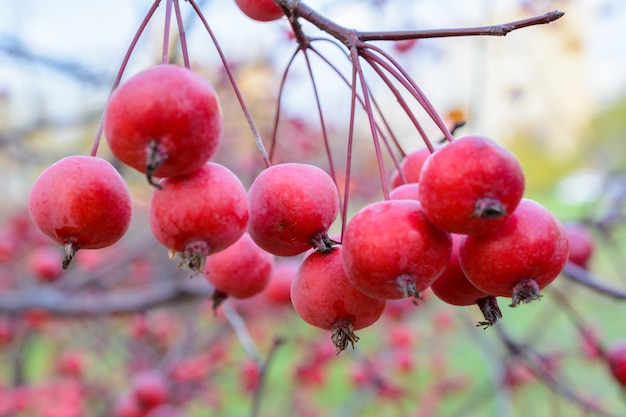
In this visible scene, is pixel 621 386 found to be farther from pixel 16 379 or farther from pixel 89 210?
pixel 16 379

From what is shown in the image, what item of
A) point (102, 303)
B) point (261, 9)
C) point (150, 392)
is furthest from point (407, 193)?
point (102, 303)

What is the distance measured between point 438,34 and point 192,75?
0.44m

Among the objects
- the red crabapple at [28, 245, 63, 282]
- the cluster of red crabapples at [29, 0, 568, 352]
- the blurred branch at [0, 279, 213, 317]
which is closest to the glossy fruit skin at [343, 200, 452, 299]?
the cluster of red crabapples at [29, 0, 568, 352]

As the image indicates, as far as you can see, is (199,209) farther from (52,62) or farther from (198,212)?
(52,62)

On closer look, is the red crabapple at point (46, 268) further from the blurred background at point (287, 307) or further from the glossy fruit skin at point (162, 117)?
the glossy fruit skin at point (162, 117)

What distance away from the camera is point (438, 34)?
3.25 ft

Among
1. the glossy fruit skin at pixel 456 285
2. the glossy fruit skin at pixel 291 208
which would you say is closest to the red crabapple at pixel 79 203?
the glossy fruit skin at pixel 291 208

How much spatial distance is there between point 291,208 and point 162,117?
11.9 inches

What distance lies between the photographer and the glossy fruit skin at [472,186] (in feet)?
2.78

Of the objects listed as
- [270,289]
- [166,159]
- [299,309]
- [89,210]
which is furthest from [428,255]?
[270,289]

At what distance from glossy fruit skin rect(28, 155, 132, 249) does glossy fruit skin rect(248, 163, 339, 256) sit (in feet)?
0.83

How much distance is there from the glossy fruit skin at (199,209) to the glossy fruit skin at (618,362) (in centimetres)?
183

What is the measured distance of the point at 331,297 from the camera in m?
1.03

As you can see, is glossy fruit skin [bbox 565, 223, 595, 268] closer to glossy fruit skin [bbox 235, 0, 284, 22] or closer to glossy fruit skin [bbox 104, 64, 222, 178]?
glossy fruit skin [bbox 235, 0, 284, 22]
